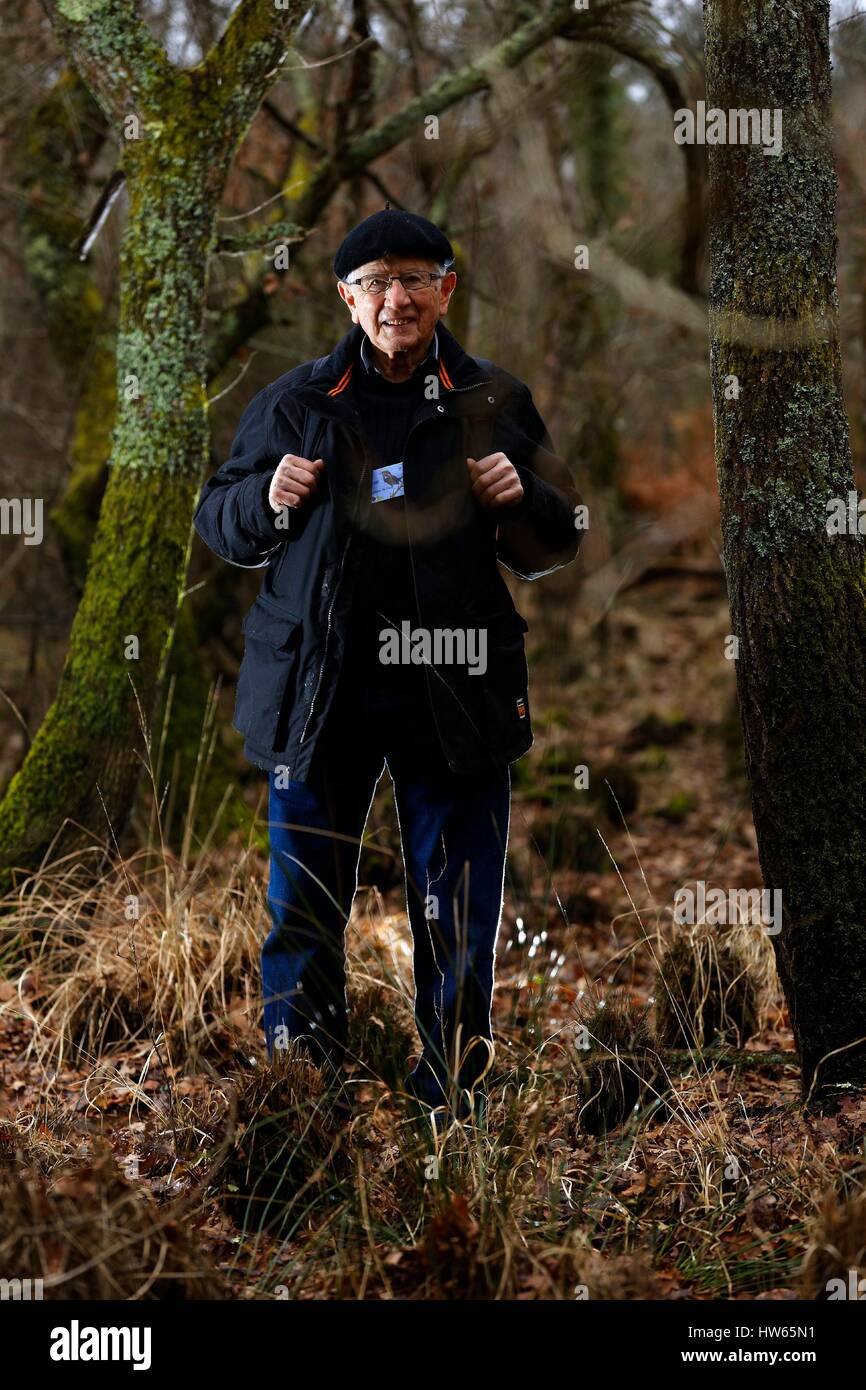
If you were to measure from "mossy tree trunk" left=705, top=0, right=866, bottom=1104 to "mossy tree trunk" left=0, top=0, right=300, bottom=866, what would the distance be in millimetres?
1910

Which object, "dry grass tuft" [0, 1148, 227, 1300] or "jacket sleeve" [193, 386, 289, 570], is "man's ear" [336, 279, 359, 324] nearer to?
"jacket sleeve" [193, 386, 289, 570]

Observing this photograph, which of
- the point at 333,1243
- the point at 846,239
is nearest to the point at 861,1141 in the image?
the point at 333,1243

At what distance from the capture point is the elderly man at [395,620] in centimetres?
309

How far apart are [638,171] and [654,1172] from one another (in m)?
13.4

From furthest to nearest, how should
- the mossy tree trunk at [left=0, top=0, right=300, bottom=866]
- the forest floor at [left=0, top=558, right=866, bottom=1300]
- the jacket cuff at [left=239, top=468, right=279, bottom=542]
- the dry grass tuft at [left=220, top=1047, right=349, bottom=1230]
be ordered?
1. the mossy tree trunk at [left=0, top=0, right=300, bottom=866]
2. the jacket cuff at [left=239, top=468, right=279, bottom=542]
3. the dry grass tuft at [left=220, top=1047, right=349, bottom=1230]
4. the forest floor at [left=0, top=558, right=866, bottom=1300]

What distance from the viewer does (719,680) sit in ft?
35.1

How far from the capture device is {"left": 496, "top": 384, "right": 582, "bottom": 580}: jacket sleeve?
3.14 metres

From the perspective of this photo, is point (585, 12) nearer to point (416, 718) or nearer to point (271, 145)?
point (271, 145)

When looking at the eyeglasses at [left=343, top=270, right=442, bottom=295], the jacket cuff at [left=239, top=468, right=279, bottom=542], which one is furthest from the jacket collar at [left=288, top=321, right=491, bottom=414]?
the jacket cuff at [left=239, top=468, right=279, bottom=542]

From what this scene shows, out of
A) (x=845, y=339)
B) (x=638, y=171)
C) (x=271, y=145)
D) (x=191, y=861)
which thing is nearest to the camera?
(x=191, y=861)

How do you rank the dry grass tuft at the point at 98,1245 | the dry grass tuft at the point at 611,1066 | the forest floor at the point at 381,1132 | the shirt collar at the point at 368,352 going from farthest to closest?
the dry grass tuft at the point at 611,1066 → the shirt collar at the point at 368,352 → the forest floor at the point at 381,1132 → the dry grass tuft at the point at 98,1245

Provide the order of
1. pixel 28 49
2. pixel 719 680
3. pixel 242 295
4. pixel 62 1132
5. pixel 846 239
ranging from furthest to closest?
pixel 719 680, pixel 846 239, pixel 28 49, pixel 242 295, pixel 62 1132

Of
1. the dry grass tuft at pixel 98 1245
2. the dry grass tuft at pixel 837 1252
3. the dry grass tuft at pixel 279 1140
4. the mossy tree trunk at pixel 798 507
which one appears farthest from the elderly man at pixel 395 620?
the dry grass tuft at pixel 837 1252

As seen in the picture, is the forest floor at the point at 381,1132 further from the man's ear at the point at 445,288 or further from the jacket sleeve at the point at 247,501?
the man's ear at the point at 445,288
